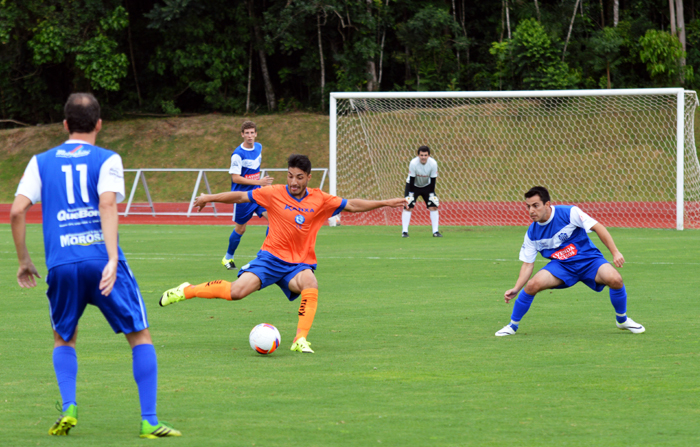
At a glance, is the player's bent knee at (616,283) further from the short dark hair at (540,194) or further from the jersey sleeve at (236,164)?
the jersey sleeve at (236,164)

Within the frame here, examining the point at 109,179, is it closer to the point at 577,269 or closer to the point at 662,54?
the point at 577,269

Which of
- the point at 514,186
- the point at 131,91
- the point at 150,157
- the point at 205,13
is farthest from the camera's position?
the point at 131,91

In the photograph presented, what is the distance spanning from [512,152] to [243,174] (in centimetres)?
1532

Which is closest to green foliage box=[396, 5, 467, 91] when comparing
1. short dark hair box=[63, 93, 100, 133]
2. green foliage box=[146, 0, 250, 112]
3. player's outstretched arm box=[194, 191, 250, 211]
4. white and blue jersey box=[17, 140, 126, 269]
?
green foliage box=[146, 0, 250, 112]

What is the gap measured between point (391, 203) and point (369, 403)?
2350 mm

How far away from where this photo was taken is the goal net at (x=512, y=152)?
2319 cm

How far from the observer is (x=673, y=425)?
4129 millimetres

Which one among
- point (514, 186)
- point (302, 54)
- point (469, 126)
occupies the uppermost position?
point (302, 54)

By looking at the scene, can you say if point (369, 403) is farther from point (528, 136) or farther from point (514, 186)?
point (528, 136)

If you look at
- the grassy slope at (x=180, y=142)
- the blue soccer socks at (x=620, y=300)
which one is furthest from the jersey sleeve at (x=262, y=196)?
the grassy slope at (x=180, y=142)

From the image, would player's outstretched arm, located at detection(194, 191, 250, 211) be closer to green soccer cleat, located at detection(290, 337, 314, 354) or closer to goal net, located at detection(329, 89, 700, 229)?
green soccer cleat, located at detection(290, 337, 314, 354)

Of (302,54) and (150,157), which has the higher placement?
(302,54)

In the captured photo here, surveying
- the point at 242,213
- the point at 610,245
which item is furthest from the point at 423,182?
the point at 610,245

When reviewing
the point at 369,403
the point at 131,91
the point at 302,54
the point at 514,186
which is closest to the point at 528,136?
the point at 514,186
